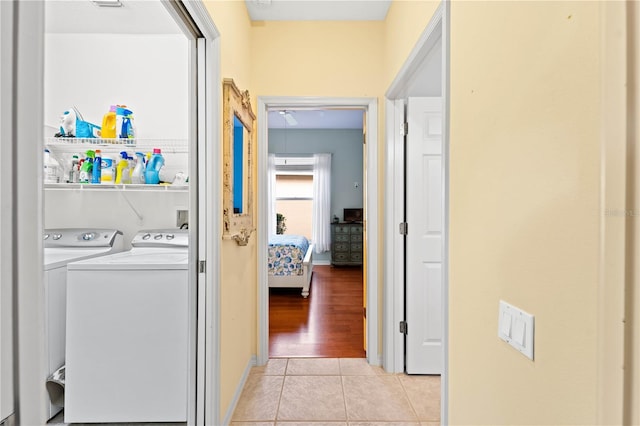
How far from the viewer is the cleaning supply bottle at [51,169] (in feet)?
7.55

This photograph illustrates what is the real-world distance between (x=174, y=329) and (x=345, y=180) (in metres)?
5.38

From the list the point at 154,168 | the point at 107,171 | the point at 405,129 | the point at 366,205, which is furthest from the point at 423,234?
the point at 107,171

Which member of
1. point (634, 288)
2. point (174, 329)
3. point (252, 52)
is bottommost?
point (174, 329)

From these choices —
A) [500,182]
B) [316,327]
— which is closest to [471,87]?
[500,182]

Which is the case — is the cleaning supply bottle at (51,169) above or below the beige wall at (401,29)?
below

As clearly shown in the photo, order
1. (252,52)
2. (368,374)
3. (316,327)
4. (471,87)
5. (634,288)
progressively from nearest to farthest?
(634,288) < (471,87) < (368,374) < (252,52) < (316,327)

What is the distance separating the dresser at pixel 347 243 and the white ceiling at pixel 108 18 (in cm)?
459

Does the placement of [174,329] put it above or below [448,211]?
below

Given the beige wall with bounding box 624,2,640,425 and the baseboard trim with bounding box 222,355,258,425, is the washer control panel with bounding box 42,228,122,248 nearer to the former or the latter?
the baseboard trim with bounding box 222,355,258,425

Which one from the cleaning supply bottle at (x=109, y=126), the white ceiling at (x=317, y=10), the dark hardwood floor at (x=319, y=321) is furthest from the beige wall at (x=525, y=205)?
the cleaning supply bottle at (x=109, y=126)

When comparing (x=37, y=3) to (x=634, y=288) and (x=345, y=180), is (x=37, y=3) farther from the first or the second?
(x=345, y=180)

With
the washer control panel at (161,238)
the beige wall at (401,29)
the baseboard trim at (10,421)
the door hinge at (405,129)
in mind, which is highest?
the beige wall at (401,29)

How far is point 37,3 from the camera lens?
1.82 feet

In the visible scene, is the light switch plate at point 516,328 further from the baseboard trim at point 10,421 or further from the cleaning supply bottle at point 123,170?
→ the cleaning supply bottle at point 123,170
